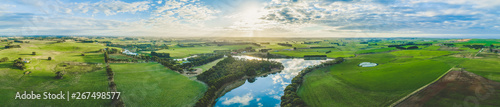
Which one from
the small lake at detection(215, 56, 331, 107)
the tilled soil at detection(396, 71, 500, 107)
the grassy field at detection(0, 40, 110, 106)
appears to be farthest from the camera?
the small lake at detection(215, 56, 331, 107)

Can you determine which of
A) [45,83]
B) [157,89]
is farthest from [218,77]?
[45,83]

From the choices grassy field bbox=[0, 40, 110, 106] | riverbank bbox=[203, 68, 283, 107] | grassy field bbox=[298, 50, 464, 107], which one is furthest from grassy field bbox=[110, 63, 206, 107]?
grassy field bbox=[298, 50, 464, 107]

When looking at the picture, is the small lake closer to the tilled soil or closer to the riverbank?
the riverbank

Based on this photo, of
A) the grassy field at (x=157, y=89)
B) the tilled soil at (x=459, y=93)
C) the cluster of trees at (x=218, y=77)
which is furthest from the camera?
the cluster of trees at (x=218, y=77)

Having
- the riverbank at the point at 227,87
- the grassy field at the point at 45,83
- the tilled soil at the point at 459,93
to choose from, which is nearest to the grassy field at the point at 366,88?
the tilled soil at the point at 459,93

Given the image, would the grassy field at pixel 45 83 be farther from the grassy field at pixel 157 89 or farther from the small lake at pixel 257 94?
the small lake at pixel 257 94

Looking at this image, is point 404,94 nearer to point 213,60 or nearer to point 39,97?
point 39,97

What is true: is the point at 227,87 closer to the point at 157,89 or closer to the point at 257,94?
the point at 257,94

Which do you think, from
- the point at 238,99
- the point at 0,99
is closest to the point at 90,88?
the point at 0,99
